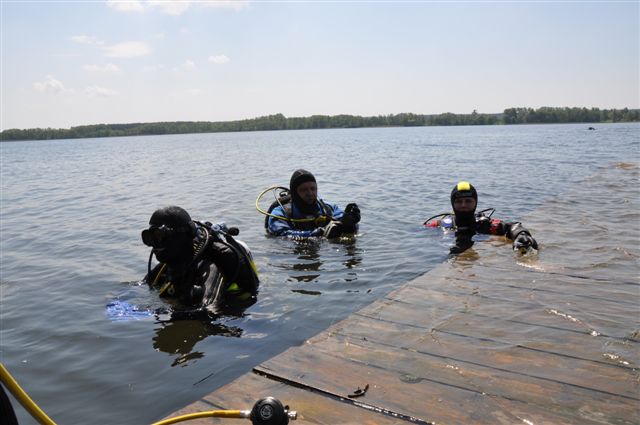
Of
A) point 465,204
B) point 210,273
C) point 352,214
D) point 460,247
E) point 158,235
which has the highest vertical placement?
point 158,235

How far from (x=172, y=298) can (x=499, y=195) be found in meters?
10.1

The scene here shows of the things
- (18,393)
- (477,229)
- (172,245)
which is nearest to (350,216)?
(477,229)

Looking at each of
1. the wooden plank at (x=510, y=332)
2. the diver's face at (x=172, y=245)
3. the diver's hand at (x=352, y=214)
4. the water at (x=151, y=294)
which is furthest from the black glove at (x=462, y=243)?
the diver's face at (x=172, y=245)

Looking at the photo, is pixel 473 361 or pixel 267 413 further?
pixel 473 361

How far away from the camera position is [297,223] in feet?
28.2

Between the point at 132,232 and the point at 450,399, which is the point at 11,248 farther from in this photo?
the point at 450,399

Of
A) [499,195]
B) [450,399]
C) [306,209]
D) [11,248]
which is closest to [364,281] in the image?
[306,209]

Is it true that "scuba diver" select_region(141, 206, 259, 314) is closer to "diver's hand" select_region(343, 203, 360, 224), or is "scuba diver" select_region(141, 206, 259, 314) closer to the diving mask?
the diving mask

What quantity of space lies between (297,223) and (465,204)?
2.77 metres

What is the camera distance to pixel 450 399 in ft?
9.07

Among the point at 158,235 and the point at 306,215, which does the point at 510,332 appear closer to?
the point at 158,235

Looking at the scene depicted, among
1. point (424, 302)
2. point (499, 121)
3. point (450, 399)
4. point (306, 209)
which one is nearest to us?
point (450, 399)

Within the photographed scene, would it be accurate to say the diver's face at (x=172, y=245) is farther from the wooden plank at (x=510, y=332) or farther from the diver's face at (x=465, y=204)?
the diver's face at (x=465, y=204)

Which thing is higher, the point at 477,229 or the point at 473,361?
the point at 477,229
